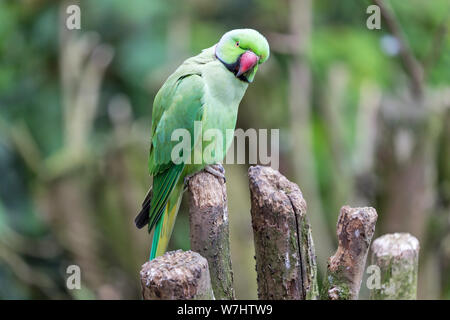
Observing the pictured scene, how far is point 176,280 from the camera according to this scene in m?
1.69

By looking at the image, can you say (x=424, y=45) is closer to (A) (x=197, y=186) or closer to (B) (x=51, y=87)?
(A) (x=197, y=186)

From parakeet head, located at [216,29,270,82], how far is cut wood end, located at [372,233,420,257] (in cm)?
93

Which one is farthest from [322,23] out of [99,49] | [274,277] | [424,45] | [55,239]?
[274,277]

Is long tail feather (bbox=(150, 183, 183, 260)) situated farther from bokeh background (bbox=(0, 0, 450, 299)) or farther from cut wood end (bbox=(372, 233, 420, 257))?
bokeh background (bbox=(0, 0, 450, 299))

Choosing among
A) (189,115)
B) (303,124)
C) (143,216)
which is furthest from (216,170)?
(303,124)

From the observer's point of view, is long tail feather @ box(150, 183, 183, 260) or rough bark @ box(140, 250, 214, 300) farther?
long tail feather @ box(150, 183, 183, 260)

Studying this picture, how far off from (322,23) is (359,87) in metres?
1.19

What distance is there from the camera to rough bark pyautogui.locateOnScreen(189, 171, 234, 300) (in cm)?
203

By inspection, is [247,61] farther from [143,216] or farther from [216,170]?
[143,216]

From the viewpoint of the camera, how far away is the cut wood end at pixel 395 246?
79.3 inches

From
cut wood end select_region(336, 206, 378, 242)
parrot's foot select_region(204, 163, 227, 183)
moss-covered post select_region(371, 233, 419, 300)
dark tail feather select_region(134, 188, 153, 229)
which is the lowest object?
moss-covered post select_region(371, 233, 419, 300)

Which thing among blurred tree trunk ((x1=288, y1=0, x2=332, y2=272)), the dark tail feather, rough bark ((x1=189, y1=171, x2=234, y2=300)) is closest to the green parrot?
the dark tail feather

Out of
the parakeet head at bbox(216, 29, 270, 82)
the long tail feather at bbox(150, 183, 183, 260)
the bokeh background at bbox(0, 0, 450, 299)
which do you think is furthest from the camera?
the bokeh background at bbox(0, 0, 450, 299)

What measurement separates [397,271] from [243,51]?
1135 mm
